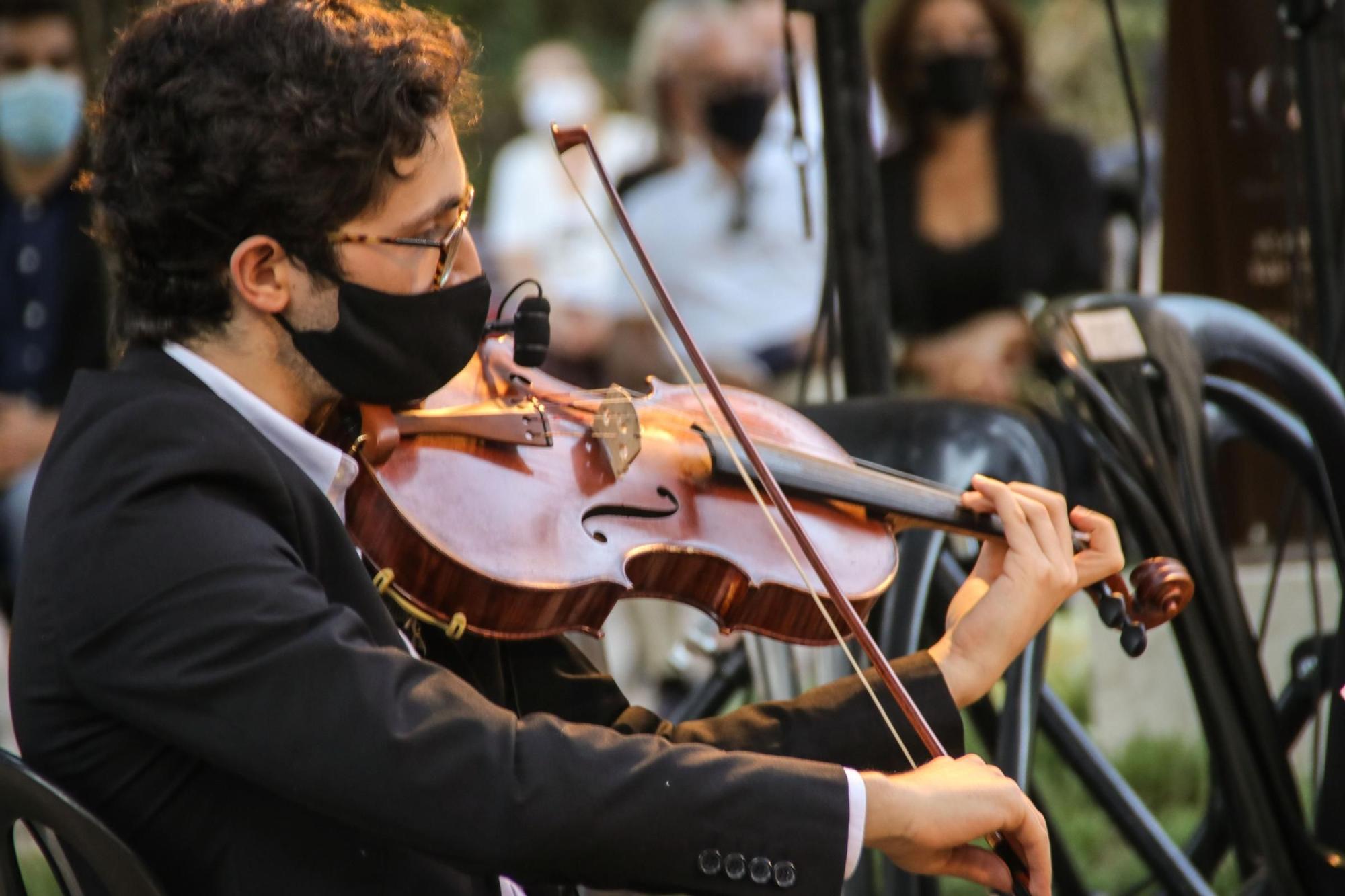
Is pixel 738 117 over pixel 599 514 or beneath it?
over

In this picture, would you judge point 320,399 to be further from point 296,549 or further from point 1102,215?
point 1102,215

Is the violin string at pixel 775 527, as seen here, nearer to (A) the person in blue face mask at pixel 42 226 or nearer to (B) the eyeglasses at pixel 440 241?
(B) the eyeglasses at pixel 440 241

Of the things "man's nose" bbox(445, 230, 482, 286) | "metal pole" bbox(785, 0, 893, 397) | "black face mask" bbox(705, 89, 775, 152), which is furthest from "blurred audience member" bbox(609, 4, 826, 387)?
"man's nose" bbox(445, 230, 482, 286)

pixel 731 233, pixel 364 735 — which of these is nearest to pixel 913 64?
pixel 731 233

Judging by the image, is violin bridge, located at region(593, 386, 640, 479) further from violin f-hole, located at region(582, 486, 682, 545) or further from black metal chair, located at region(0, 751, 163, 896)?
black metal chair, located at region(0, 751, 163, 896)

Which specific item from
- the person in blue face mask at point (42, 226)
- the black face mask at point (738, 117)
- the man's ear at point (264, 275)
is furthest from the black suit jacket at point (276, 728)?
the black face mask at point (738, 117)

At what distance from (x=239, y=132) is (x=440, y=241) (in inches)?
7.7

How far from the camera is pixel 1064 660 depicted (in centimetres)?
407

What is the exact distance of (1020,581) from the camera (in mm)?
1514

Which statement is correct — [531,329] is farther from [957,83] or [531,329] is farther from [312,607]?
[957,83]

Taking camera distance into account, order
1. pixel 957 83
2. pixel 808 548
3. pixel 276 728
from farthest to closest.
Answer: pixel 957 83 < pixel 808 548 < pixel 276 728

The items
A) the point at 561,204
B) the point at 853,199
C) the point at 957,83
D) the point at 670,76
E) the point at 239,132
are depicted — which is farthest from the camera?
the point at 561,204

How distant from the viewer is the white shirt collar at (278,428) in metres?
1.34

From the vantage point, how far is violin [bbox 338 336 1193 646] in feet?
4.66
